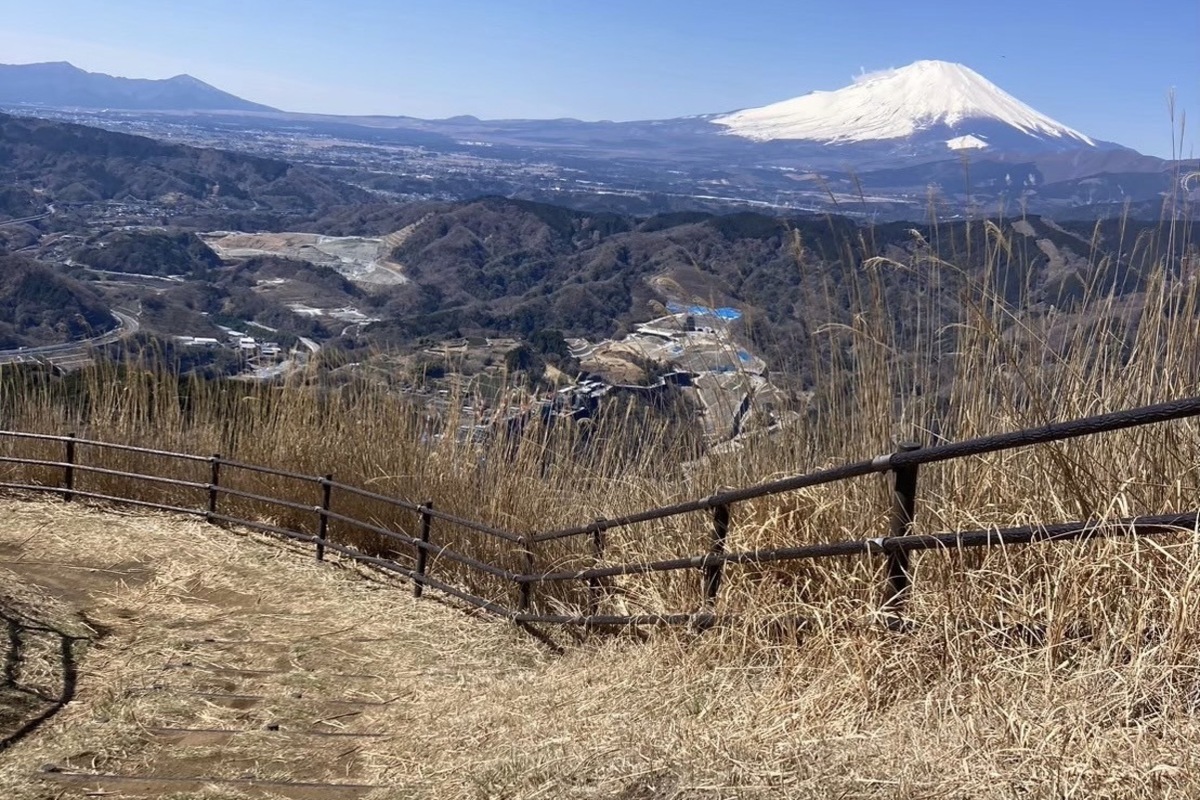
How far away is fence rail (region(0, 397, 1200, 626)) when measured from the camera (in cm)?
272

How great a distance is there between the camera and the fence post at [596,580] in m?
5.41

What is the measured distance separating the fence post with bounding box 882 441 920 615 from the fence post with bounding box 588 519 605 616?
2.17 m

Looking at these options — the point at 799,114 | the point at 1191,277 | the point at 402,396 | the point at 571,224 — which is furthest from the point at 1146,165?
the point at 799,114

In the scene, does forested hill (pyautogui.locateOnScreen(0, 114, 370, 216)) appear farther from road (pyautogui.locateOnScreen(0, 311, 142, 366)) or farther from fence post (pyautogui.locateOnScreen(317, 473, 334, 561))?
fence post (pyautogui.locateOnScreen(317, 473, 334, 561))

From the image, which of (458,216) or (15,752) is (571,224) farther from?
(15,752)

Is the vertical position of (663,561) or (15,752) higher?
(663,561)

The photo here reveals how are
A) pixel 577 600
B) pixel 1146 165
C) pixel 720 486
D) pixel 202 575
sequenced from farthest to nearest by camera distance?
pixel 1146 165
pixel 202 575
pixel 577 600
pixel 720 486

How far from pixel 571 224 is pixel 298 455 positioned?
41672mm

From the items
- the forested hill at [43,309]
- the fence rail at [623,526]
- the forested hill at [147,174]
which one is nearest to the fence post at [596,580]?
the fence rail at [623,526]

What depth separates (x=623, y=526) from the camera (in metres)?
5.33

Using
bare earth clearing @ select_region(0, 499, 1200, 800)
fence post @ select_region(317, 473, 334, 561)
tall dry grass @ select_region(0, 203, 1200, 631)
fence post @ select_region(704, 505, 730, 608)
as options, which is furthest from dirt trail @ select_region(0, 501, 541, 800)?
fence post @ select_region(704, 505, 730, 608)

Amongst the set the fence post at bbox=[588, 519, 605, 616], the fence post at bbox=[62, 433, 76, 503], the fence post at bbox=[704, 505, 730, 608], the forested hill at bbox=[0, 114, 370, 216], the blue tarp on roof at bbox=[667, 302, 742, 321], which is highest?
the forested hill at bbox=[0, 114, 370, 216]

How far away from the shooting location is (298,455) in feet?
27.8

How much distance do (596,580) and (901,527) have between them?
96.8 inches
